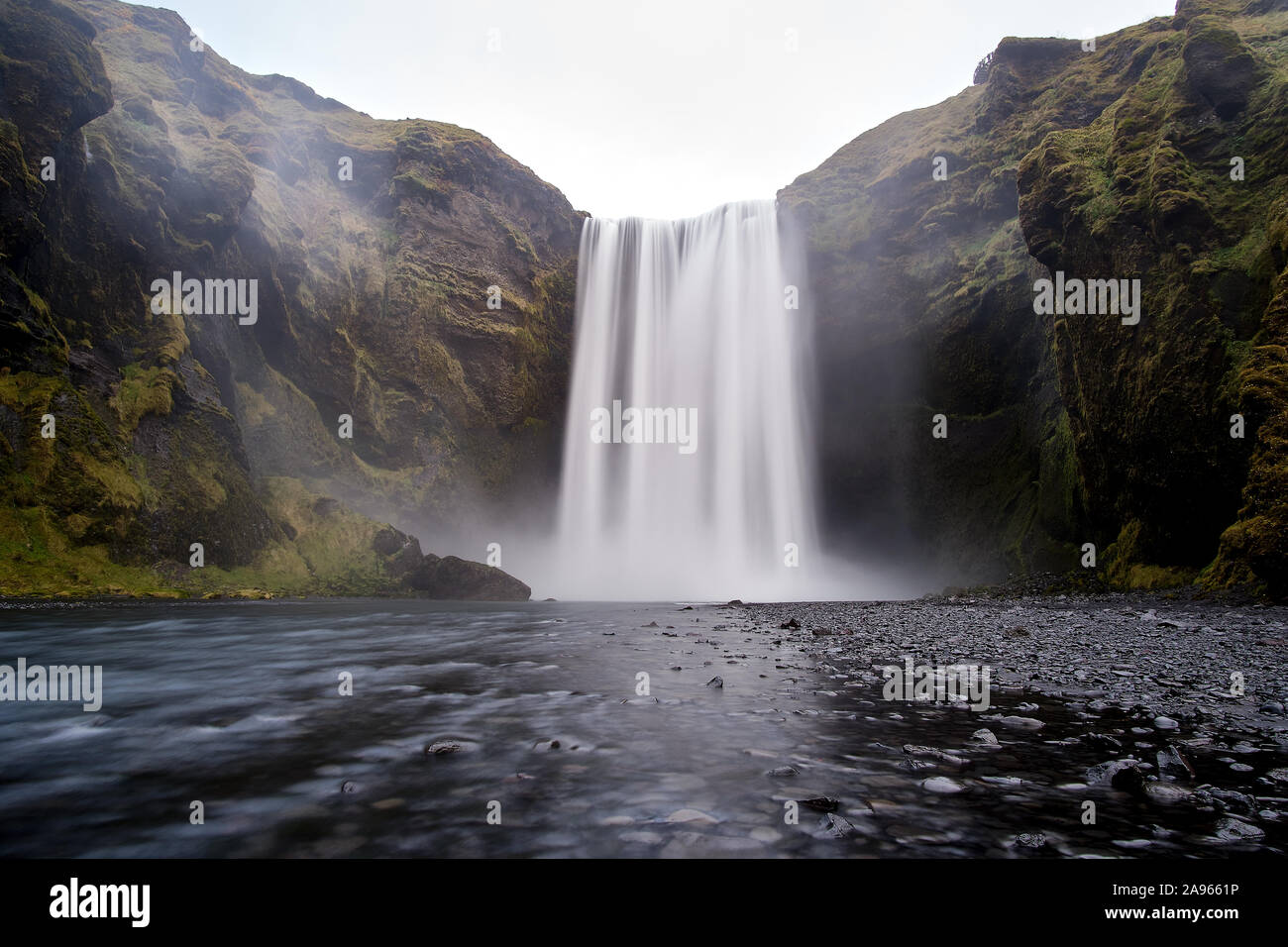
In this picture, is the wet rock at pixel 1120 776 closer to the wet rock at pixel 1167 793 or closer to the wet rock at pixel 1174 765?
the wet rock at pixel 1167 793

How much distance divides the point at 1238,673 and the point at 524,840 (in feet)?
29.8

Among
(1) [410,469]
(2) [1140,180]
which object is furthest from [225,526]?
(2) [1140,180]

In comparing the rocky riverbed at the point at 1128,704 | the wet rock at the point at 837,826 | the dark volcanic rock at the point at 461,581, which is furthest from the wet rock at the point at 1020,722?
the dark volcanic rock at the point at 461,581

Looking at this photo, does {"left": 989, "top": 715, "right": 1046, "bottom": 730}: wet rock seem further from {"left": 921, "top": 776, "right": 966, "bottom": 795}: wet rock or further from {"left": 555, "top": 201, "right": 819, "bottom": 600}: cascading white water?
{"left": 555, "top": 201, "right": 819, "bottom": 600}: cascading white water

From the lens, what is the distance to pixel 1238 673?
755cm

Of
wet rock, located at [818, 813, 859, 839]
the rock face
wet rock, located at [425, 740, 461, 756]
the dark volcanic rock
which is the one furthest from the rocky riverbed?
the rock face

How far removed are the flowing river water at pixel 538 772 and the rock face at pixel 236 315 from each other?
2383 cm

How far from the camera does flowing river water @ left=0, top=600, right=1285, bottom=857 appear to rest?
3.15 meters

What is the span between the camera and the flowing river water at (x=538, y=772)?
3154 mm

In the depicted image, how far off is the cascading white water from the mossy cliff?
371cm

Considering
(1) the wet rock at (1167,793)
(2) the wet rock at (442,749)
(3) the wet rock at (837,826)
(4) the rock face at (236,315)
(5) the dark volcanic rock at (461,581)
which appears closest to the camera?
(3) the wet rock at (837,826)

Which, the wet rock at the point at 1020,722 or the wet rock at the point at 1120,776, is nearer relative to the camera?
the wet rock at the point at 1120,776

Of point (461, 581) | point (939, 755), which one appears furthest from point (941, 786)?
point (461, 581)
